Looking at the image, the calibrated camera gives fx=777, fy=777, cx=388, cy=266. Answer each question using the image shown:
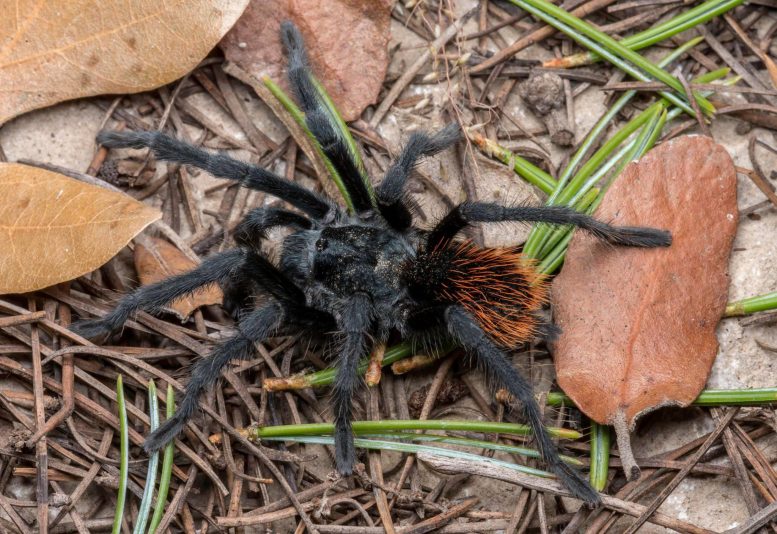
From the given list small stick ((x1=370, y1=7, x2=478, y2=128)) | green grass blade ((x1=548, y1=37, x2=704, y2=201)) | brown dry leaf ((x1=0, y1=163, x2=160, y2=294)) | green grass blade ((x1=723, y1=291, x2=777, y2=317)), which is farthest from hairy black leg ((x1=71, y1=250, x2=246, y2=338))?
green grass blade ((x1=723, y1=291, x2=777, y2=317))

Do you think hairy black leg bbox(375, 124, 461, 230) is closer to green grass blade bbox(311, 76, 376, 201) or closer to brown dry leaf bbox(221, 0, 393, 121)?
green grass blade bbox(311, 76, 376, 201)

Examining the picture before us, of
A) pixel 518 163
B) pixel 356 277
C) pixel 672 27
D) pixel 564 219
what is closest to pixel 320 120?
pixel 356 277

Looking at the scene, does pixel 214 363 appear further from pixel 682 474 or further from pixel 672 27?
pixel 672 27

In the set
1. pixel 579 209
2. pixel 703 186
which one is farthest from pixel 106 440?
pixel 703 186

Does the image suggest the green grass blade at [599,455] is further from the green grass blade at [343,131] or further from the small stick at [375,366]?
the green grass blade at [343,131]

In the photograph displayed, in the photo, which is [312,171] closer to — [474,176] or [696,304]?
[474,176]

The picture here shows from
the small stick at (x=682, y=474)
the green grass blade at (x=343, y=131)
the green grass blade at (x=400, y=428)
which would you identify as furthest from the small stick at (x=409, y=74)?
the small stick at (x=682, y=474)
